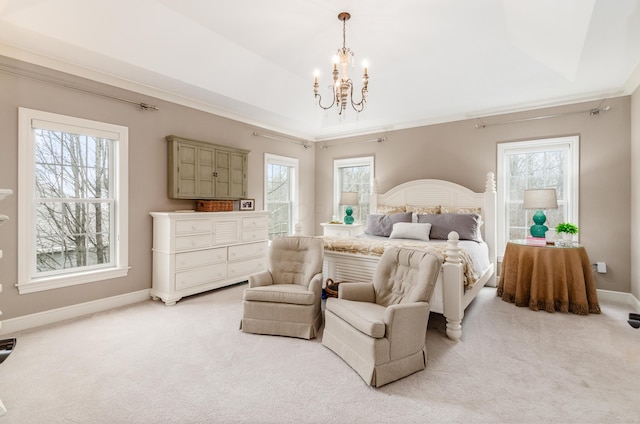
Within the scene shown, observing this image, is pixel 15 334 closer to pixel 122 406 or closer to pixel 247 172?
pixel 122 406

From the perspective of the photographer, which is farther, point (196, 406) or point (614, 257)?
point (614, 257)

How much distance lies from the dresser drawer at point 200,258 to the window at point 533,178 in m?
4.13

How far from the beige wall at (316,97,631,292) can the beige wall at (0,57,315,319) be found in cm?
281

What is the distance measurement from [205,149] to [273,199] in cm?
179

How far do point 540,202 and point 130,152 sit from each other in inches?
200

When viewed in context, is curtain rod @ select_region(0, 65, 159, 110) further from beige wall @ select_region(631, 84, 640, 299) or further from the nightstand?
beige wall @ select_region(631, 84, 640, 299)

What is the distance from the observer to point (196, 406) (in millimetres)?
1902

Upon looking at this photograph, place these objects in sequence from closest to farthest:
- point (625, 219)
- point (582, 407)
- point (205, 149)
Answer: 1. point (582, 407)
2. point (625, 219)
3. point (205, 149)

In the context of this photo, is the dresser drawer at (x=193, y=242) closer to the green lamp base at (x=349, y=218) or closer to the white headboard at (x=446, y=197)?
the green lamp base at (x=349, y=218)

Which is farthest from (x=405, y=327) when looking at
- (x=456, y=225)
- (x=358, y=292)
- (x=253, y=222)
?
(x=253, y=222)

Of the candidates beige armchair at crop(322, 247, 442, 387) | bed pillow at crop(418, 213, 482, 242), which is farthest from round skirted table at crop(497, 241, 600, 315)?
beige armchair at crop(322, 247, 442, 387)

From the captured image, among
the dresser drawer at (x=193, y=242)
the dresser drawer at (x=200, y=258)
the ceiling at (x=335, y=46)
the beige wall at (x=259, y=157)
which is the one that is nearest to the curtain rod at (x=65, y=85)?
the beige wall at (x=259, y=157)

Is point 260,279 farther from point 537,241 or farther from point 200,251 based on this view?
point 537,241

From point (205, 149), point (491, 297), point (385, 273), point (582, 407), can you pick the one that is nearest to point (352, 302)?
point (385, 273)
